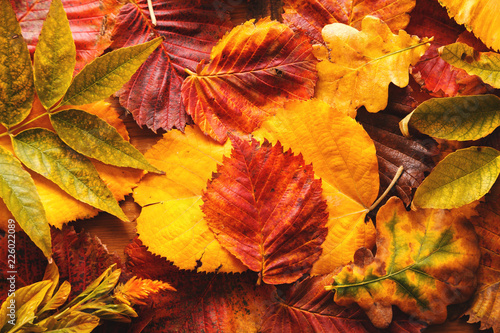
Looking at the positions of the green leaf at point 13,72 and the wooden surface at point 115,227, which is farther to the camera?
the wooden surface at point 115,227

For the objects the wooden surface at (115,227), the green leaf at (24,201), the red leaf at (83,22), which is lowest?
the wooden surface at (115,227)

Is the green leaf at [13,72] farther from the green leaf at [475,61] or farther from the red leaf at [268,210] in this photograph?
the green leaf at [475,61]

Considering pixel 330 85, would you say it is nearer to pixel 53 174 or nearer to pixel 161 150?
pixel 161 150

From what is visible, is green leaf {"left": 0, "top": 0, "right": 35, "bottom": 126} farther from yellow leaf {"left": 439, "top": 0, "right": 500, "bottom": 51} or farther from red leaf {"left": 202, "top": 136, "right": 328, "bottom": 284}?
yellow leaf {"left": 439, "top": 0, "right": 500, "bottom": 51}

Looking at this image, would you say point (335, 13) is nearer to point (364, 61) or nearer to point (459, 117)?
point (364, 61)

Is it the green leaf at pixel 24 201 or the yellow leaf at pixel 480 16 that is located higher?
the yellow leaf at pixel 480 16

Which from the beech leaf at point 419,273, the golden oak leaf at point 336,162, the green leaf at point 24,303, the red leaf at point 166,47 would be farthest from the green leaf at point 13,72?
the beech leaf at point 419,273
